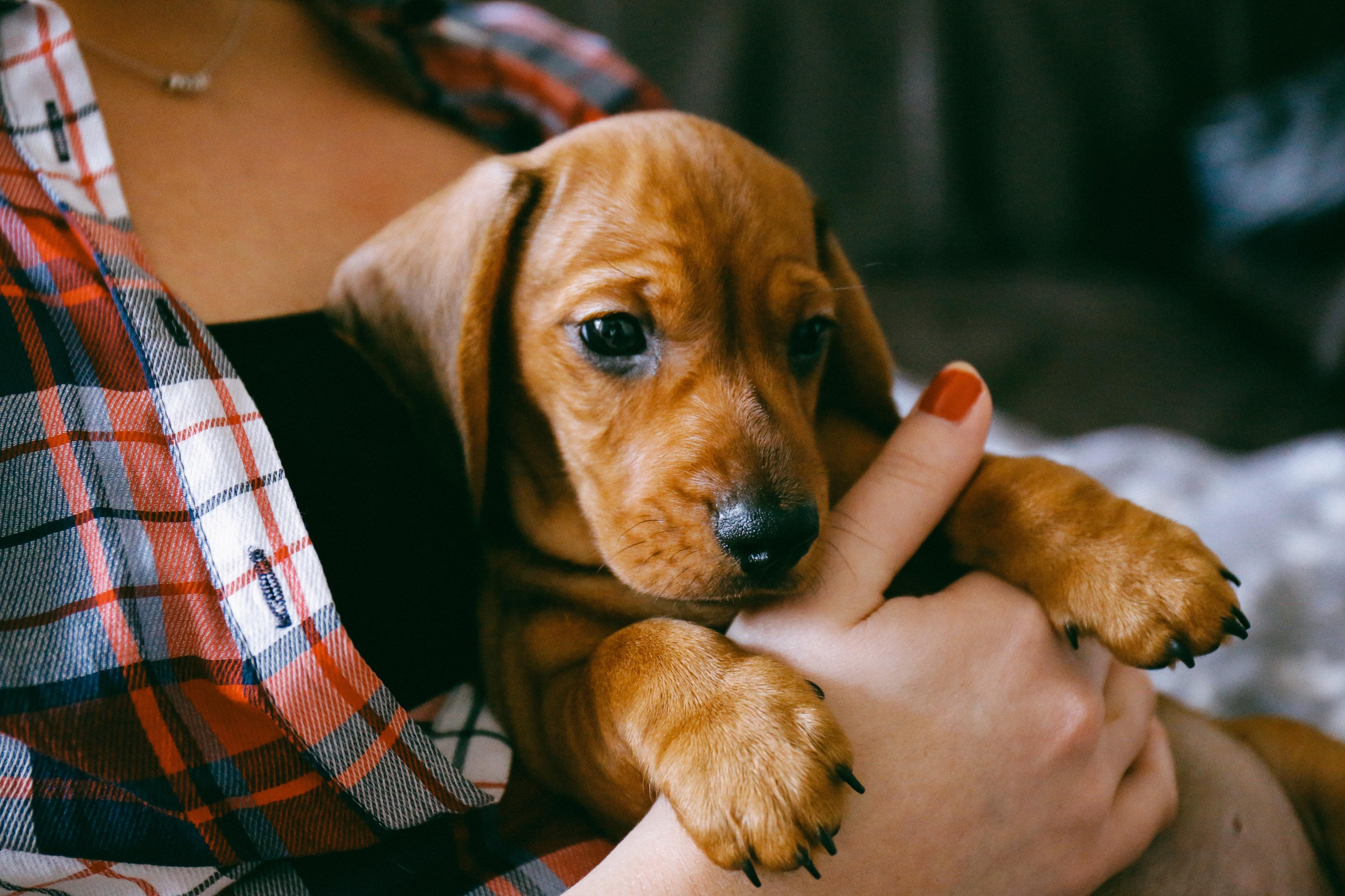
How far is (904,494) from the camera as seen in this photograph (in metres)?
1.14

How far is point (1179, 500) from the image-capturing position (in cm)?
199

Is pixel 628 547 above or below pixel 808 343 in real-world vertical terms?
below

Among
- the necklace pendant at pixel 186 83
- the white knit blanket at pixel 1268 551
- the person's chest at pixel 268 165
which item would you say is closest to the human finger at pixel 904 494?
the white knit blanket at pixel 1268 551

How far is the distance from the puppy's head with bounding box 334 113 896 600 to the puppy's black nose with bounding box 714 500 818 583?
2 cm

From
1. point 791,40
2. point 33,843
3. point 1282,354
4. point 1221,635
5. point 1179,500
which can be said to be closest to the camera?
point 33,843

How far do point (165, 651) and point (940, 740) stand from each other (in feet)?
2.81

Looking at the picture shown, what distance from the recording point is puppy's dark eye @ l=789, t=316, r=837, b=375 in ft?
4.21

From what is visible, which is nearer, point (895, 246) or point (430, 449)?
point (430, 449)

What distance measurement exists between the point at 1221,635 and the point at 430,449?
41.1 inches

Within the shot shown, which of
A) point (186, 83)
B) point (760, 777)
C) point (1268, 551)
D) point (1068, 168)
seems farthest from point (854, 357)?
point (1068, 168)

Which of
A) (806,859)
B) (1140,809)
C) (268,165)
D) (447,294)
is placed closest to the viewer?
(806,859)

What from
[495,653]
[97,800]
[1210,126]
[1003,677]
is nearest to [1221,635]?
[1003,677]

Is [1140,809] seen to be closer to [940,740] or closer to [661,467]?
[940,740]

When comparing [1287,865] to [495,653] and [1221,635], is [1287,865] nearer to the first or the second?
[1221,635]
